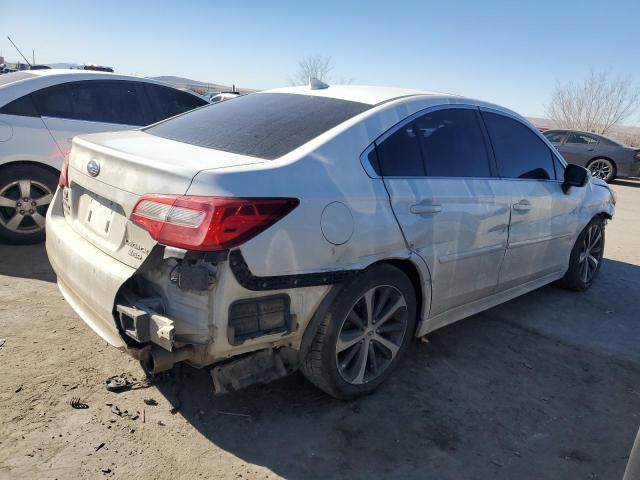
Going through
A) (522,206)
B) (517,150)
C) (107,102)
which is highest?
(107,102)

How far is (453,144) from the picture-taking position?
3.49m

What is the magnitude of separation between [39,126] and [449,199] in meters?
4.14

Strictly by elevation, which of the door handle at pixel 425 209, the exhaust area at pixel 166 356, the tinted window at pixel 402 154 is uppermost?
the tinted window at pixel 402 154

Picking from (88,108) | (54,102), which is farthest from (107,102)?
(54,102)

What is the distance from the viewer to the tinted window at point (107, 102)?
221 inches

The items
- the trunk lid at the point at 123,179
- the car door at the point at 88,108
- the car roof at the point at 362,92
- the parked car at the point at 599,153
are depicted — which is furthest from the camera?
the parked car at the point at 599,153

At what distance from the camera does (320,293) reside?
2654 mm

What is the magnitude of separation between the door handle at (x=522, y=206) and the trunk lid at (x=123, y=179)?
215 centimetres

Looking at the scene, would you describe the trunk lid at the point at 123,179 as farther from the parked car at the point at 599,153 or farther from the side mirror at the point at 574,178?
the parked car at the point at 599,153

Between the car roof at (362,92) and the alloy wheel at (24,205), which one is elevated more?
the car roof at (362,92)

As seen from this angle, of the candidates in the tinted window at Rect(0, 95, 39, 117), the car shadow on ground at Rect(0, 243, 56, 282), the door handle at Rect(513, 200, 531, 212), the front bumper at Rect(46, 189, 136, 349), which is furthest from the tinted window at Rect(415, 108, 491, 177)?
the tinted window at Rect(0, 95, 39, 117)

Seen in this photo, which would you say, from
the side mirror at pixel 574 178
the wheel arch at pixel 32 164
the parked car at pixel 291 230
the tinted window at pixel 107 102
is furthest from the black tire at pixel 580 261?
the wheel arch at pixel 32 164

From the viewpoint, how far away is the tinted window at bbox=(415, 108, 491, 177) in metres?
3.29

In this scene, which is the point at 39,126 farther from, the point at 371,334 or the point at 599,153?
the point at 599,153
